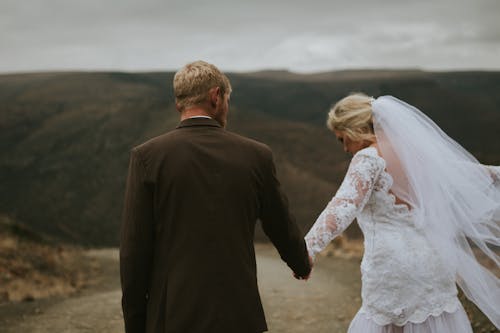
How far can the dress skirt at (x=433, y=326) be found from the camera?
3.27 m

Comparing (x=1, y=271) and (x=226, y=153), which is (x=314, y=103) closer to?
(x=1, y=271)

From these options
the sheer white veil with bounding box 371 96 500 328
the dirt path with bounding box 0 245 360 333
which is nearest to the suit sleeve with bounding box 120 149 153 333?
the sheer white veil with bounding box 371 96 500 328

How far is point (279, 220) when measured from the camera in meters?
2.70

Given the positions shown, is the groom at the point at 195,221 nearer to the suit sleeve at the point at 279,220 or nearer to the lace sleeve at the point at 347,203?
the suit sleeve at the point at 279,220

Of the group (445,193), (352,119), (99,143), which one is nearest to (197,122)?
(352,119)

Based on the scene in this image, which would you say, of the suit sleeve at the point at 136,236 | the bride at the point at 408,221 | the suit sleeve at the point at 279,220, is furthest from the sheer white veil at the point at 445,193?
the suit sleeve at the point at 136,236

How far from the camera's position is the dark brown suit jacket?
247 centimetres

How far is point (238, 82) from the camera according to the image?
3516 inches

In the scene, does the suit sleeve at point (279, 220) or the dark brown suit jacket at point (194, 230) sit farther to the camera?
the suit sleeve at point (279, 220)

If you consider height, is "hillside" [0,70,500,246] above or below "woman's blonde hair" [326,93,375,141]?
below

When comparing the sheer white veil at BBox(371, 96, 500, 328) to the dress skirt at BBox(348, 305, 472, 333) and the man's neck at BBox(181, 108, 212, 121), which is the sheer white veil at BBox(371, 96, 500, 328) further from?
the man's neck at BBox(181, 108, 212, 121)

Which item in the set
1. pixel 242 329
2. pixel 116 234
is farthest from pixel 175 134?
pixel 116 234

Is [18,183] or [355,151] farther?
[18,183]

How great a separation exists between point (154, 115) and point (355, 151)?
39.3 metres
